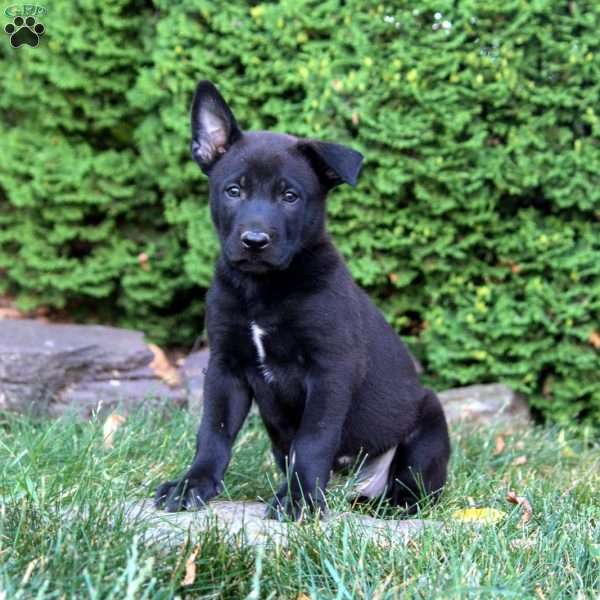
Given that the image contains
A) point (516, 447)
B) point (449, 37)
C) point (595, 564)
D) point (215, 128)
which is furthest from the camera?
point (449, 37)

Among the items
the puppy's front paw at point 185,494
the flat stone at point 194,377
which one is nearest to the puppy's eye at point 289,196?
the puppy's front paw at point 185,494

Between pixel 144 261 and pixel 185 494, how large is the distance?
12.0ft

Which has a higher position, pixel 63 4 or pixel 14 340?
pixel 63 4

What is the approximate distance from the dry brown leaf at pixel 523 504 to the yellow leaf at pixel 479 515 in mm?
71

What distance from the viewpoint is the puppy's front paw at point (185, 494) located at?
10.3 feet

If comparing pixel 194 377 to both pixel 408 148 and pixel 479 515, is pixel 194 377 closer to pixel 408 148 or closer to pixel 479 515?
pixel 408 148

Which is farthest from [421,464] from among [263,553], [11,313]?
[11,313]

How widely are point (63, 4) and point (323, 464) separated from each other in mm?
4286

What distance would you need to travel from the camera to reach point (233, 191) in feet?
11.5

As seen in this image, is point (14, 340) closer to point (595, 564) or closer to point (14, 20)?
point (14, 20)

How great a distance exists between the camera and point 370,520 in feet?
10.6

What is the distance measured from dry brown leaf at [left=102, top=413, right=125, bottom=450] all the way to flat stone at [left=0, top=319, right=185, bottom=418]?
0.29 metres

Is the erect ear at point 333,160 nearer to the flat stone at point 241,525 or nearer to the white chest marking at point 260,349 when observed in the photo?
the white chest marking at point 260,349

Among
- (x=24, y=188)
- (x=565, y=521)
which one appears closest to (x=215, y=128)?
(x=565, y=521)
